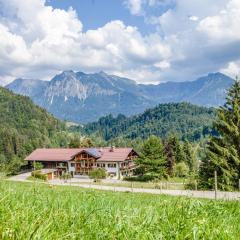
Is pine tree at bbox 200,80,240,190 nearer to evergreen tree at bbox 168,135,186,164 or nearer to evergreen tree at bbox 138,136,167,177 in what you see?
evergreen tree at bbox 138,136,167,177

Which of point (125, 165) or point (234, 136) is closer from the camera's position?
point (234, 136)

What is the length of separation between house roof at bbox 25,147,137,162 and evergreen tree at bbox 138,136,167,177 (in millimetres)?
9884

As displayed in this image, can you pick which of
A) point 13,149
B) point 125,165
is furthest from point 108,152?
point 13,149

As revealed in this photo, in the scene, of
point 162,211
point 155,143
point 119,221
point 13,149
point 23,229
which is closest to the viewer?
point 23,229

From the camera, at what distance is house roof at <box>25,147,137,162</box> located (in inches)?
3799

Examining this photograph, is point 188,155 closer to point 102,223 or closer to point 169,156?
point 169,156

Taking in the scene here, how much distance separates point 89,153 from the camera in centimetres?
9769

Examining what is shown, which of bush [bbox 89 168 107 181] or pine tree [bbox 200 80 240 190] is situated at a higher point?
pine tree [bbox 200 80 240 190]

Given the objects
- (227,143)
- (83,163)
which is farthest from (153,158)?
(227,143)

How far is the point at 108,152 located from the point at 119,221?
9727cm

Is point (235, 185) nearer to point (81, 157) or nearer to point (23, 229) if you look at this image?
point (23, 229)

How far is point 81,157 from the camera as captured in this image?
326ft

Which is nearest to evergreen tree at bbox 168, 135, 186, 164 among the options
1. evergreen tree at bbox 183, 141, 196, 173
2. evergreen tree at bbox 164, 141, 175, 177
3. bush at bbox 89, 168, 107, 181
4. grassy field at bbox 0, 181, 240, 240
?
evergreen tree at bbox 164, 141, 175, 177

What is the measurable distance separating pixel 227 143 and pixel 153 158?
41.2 m
